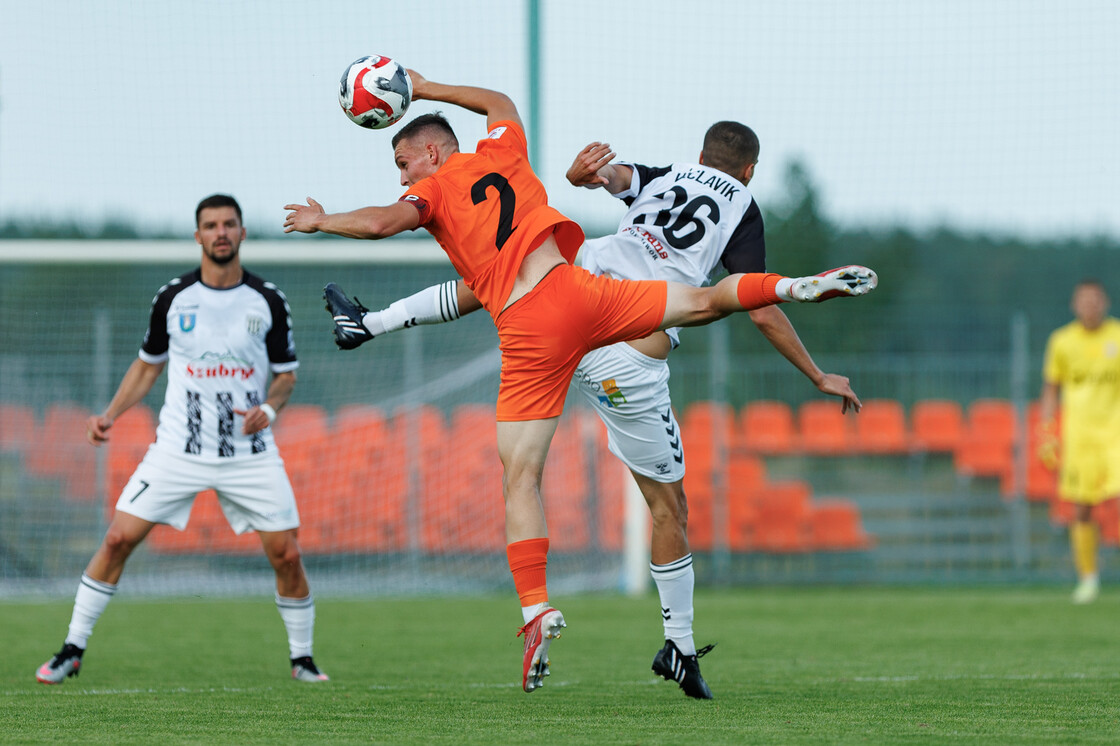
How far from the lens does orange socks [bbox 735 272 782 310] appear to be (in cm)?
505

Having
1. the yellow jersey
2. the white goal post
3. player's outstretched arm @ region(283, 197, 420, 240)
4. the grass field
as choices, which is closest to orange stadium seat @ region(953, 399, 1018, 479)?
the yellow jersey

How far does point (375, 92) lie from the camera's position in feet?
18.7

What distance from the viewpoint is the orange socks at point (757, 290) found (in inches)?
199

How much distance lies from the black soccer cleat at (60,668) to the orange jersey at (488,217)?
289cm

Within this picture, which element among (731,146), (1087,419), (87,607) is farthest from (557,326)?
(1087,419)

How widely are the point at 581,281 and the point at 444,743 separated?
189cm

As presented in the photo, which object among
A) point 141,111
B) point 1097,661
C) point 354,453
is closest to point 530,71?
point 141,111

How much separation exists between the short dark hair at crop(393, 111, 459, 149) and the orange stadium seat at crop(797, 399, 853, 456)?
32.5 ft

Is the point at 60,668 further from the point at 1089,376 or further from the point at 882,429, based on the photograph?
the point at 882,429

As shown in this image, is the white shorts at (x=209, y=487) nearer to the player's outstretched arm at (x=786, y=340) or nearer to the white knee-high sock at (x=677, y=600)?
the white knee-high sock at (x=677, y=600)

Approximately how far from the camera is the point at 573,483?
13836 mm

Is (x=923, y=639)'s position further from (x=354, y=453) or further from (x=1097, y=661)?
(x=354, y=453)

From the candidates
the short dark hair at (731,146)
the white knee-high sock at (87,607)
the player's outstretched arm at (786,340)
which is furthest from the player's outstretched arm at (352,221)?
the white knee-high sock at (87,607)

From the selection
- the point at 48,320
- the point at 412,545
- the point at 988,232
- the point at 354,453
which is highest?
the point at 988,232
